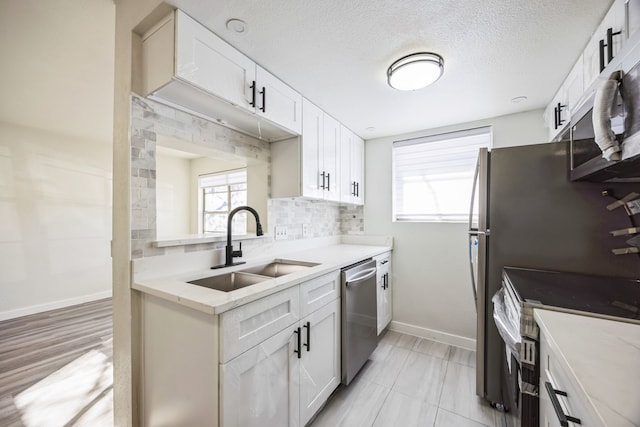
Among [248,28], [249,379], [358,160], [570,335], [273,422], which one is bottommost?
[273,422]

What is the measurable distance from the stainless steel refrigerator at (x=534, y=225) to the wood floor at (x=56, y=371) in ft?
8.21

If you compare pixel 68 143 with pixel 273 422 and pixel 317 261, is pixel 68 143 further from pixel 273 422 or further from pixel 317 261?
pixel 273 422

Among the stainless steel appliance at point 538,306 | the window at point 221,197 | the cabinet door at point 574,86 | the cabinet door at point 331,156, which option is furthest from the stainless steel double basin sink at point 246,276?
the window at point 221,197

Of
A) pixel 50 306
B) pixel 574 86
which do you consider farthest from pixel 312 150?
pixel 50 306

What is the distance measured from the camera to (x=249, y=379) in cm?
108

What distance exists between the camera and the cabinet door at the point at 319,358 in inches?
55.4

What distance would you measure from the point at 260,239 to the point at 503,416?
201 cm

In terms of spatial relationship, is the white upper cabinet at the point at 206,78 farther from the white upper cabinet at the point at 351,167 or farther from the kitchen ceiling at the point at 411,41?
the white upper cabinet at the point at 351,167

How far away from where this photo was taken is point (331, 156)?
243 cm

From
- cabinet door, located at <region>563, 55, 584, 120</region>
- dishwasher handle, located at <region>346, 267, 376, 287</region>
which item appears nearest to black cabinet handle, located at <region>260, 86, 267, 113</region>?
dishwasher handle, located at <region>346, 267, 376, 287</region>

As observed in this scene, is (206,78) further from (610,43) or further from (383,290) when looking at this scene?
(383,290)

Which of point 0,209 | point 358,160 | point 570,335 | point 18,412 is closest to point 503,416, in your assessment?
point 570,335

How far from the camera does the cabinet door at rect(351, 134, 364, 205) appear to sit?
290 centimetres

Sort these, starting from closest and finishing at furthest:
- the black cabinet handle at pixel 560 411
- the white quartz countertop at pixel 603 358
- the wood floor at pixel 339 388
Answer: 1. the white quartz countertop at pixel 603 358
2. the black cabinet handle at pixel 560 411
3. the wood floor at pixel 339 388
